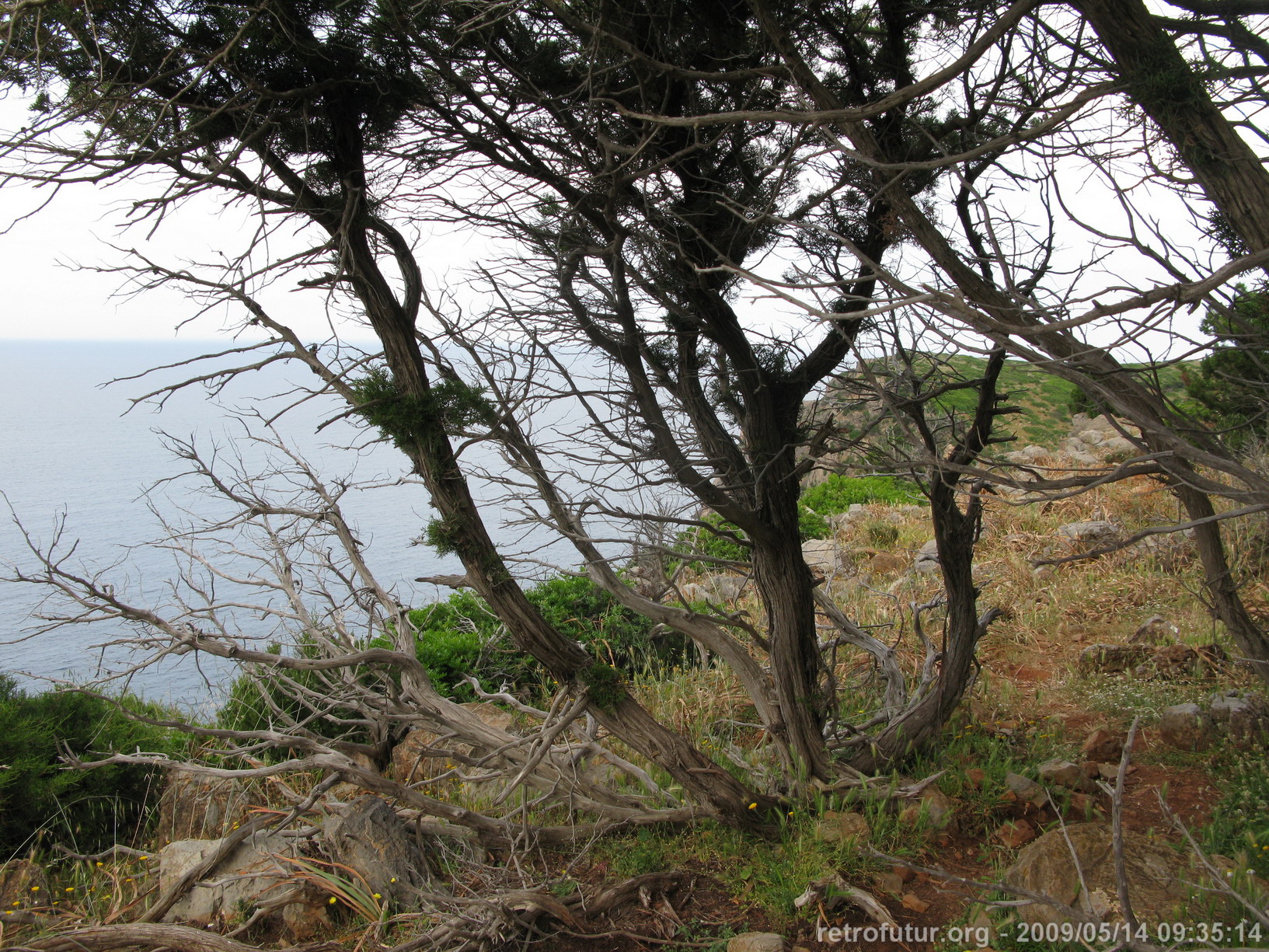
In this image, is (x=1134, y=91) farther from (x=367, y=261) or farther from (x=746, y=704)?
(x=746, y=704)

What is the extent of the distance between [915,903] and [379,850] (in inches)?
81.4

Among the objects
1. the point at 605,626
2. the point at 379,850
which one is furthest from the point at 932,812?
the point at 605,626

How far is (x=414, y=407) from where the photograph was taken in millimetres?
3014

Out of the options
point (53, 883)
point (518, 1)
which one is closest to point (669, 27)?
point (518, 1)

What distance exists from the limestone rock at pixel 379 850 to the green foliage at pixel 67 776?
125 cm

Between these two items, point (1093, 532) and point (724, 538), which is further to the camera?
point (1093, 532)

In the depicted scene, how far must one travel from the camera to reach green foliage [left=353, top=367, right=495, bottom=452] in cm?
298

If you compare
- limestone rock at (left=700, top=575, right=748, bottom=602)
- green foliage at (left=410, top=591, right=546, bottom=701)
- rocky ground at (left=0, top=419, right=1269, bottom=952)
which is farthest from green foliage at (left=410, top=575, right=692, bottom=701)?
rocky ground at (left=0, top=419, right=1269, bottom=952)

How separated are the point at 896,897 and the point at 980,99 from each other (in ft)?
10.3

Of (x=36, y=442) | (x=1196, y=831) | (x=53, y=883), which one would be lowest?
(x=53, y=883)

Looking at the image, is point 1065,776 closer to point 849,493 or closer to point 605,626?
point 605,626

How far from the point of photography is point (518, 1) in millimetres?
2691

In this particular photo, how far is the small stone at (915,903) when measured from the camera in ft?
9.62

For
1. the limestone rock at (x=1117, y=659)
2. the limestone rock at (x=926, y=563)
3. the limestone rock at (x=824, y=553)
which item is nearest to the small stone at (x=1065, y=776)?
the limestone rock at (x=1117, y=659)
